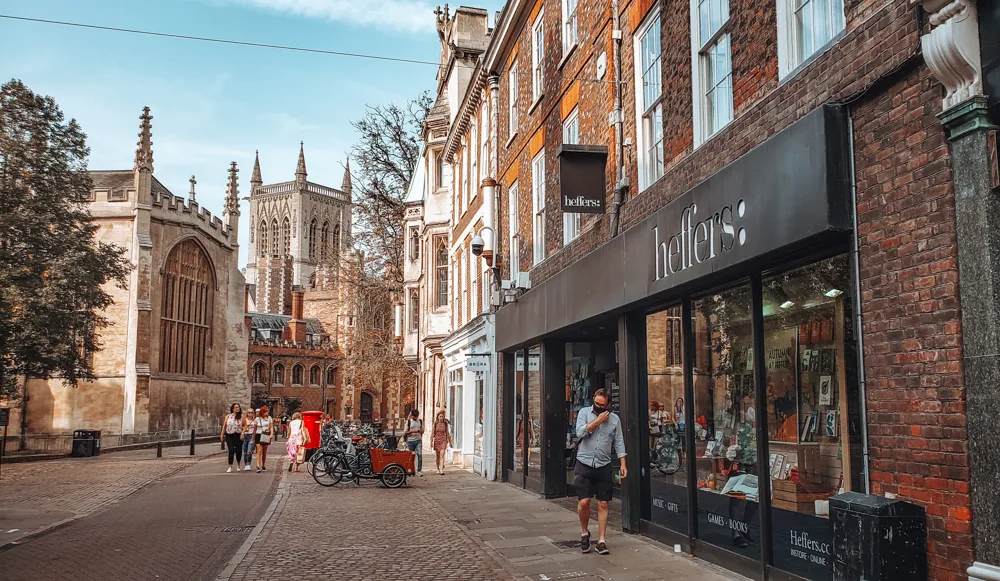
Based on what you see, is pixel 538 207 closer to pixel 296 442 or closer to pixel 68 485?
pixel 296 442

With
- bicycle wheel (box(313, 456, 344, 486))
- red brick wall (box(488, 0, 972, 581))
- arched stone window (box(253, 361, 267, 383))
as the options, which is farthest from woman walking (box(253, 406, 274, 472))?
arched stone window (box(253, 361, 267, 383))

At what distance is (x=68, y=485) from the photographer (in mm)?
18172

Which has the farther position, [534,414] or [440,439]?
[440,439]

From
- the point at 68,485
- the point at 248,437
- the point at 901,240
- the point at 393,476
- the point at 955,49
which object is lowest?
the point at 68,485

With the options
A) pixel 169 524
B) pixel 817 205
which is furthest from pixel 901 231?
pixel 169 524

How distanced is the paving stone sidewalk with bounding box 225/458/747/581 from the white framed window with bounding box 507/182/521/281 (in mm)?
4418

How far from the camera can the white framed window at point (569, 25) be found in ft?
42.8

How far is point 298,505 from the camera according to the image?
Result: 13656 millimetres

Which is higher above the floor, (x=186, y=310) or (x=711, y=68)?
(x=186, y=310)

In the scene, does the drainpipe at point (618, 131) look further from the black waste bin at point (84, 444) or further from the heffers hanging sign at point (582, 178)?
the black waste bin at point (84, 444)

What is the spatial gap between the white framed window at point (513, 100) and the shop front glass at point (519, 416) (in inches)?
182

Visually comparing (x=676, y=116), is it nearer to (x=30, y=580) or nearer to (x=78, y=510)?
(x=30, y=580)

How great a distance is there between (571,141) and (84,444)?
23717mm

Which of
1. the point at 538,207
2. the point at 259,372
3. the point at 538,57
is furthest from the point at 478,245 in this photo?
the point at 259,372
